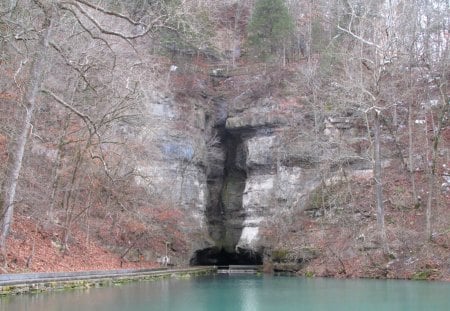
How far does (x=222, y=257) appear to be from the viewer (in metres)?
37.5

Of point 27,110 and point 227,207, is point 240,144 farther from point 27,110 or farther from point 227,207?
point 27,110

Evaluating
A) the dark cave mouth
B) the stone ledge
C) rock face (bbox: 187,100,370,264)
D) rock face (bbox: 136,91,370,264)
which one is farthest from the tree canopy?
the stone ledge

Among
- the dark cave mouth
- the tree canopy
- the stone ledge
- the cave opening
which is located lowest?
the stone ledge

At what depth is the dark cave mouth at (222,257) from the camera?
34.1 meters

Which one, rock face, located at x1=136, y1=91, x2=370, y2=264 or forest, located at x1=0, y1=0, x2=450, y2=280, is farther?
rock face, located at x1=136, y1=91, x2=370, y2=264

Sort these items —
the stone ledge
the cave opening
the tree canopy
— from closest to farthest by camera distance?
the stone ledge → the cave opening → the tree canopy

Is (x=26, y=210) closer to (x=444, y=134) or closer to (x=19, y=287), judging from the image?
(x=19, y=287)

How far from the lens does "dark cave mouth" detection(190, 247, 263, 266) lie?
112 ft

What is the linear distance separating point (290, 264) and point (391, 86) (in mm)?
12809

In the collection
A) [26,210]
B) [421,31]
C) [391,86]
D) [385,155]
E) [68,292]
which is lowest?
[68,292]

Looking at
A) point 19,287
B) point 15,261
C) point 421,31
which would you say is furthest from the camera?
point 421,31

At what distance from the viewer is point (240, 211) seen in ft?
119

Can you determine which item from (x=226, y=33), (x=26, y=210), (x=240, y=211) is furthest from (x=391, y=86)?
(x=26, y=210)

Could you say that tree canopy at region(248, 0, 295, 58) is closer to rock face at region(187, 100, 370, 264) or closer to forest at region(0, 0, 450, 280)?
forest at region(0, 0, 450, 280)
